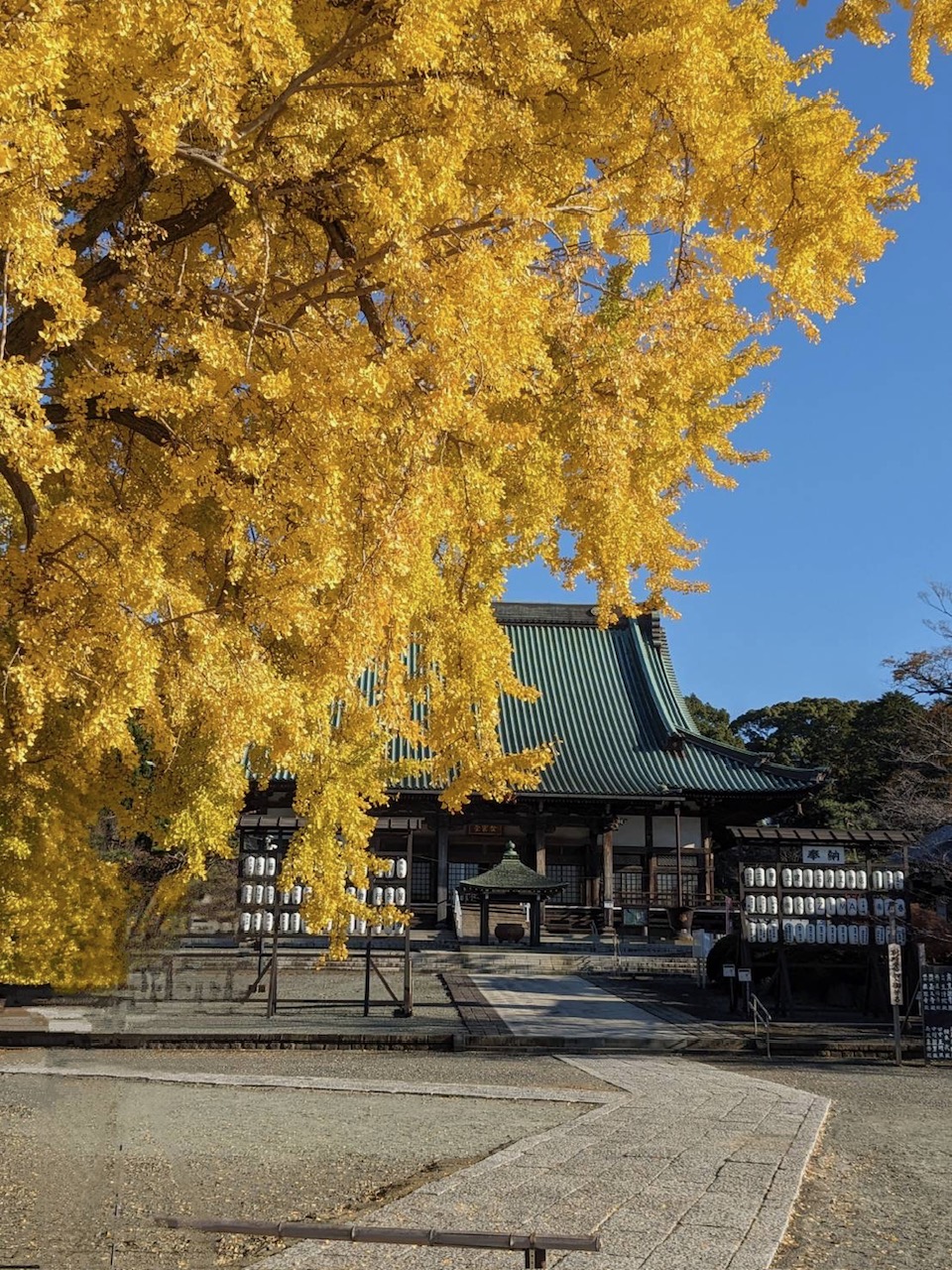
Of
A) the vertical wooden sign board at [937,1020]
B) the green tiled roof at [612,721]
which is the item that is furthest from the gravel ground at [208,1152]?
the green tiled roof at [612,721]

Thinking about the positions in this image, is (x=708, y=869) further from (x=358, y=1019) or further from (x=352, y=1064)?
(x=352, y=1064)

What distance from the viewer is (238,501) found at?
4156 mm

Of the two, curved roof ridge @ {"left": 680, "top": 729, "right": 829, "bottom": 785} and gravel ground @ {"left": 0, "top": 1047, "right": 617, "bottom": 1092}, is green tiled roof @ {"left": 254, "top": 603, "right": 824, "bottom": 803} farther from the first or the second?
gravel ground @ {"left": 0, "top": 1047, "right": 617, "bottom": 1092}

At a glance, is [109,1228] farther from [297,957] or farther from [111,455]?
[297,957]

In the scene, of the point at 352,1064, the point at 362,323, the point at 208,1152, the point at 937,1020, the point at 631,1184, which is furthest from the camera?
the point at 937,1020

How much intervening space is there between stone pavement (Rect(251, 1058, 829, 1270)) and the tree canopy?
2020mm

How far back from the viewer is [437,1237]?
4.16 metres

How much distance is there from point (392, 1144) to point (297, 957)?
15831 millimetres

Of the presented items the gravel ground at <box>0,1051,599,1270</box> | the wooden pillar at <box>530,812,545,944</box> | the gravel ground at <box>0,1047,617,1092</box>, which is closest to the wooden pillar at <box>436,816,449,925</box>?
the wooden pillar at <box>530,812,545,944</box>

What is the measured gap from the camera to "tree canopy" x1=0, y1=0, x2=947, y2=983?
372 centimetres

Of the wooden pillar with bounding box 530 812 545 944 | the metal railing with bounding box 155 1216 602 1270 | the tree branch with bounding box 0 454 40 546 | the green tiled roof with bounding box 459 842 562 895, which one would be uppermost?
the tree branch with bounding box 0 454 40 546

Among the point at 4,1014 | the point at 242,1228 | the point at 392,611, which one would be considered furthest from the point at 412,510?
the point at 4,1014

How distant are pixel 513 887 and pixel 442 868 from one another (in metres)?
4.38

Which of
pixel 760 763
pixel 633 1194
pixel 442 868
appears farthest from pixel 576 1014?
pixel 760 763
